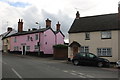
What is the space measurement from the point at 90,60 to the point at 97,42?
7037 mm

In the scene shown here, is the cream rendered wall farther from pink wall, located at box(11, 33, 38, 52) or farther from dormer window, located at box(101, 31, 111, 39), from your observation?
pink wall, located at box(11, 33, 38, 52)

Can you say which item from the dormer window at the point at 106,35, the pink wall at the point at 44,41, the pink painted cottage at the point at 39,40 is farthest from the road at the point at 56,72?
the pink painted cottage at the point at 39,40

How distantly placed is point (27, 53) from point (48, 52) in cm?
608

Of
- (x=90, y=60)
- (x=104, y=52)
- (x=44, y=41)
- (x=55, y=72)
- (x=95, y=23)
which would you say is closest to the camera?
(x=55, y=72)

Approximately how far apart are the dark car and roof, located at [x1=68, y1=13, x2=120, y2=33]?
6867 millimetres

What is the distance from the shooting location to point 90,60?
1128 inches

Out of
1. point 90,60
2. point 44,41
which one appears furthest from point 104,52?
point 44,41

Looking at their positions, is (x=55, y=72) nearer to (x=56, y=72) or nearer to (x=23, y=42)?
(x=56, y=72)

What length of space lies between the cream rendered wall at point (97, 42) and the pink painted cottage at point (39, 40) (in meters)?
14.5

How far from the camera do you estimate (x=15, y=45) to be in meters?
63.7

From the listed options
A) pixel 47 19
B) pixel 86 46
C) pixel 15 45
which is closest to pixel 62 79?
pixel 86 46

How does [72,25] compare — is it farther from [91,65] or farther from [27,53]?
[27,53]

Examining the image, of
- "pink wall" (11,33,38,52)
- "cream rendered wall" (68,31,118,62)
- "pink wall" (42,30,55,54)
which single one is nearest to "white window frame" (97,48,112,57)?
"cream rendered wall" (68,31,118,62)

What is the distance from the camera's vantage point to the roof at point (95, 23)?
113 ft
